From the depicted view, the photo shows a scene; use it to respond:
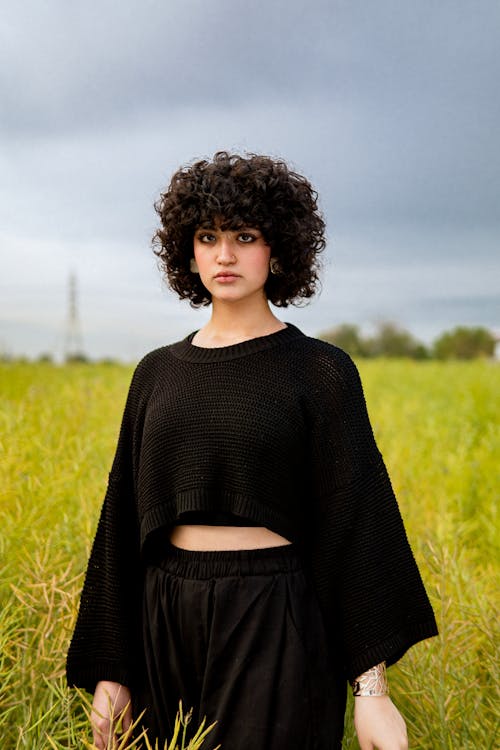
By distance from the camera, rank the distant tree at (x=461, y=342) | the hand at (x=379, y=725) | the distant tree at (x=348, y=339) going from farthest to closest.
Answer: the distant tree at (x=461, y=342) → the distant tree at (x=348, y=339) → the hand at (x=379, y=725)

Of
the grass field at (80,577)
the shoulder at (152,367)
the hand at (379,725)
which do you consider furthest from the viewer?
the grass field at (80,577)

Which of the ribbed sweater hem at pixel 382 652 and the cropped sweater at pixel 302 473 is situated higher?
the cropped sweater at pixel 302 473

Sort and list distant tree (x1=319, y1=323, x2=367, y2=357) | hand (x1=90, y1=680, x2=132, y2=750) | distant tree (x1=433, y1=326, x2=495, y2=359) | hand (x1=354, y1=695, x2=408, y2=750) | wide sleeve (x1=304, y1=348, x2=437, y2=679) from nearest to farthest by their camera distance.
Answer: hand (x1=354, y1=695, x2=408, y2=750)
wide sleeve (x1=304, y1=348, x2=437, y2=679)
hand (x1=90, y1=680, x2=132, y2=750)
distant tree (x1=319, y1=323, x2=367, y2=357)
distant tree (x1=433, y1=326, x2=495, y2=359)

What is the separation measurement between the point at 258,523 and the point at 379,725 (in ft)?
1.56

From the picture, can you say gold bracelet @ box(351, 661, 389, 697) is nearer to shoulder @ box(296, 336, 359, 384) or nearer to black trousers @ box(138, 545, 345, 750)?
black trousers @ box(138, 545, 345, 750)

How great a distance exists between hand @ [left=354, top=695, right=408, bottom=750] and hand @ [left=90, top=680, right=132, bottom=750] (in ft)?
1.75

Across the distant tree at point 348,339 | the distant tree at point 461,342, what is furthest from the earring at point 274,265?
the distant tree at point 461,342

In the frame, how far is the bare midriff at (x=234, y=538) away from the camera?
1.79 meters

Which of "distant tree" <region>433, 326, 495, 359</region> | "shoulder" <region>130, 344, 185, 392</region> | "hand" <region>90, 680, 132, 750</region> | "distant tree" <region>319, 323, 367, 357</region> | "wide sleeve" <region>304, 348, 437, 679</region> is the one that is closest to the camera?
"wide sleeve" <region>304, 348, 437, 679</region>

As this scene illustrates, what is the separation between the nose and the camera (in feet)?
6.05

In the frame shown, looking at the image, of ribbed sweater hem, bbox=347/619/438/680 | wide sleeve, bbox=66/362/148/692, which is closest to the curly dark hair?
wide sleeve, bbox=66/362/148/692

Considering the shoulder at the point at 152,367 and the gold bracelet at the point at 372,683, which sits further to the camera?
the shoulder at the point at 152,367

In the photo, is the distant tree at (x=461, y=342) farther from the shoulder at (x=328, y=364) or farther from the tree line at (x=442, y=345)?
the shoulder at (x=328, y=364)

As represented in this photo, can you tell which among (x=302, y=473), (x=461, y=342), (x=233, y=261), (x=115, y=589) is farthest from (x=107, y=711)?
(x=461, y=342)
